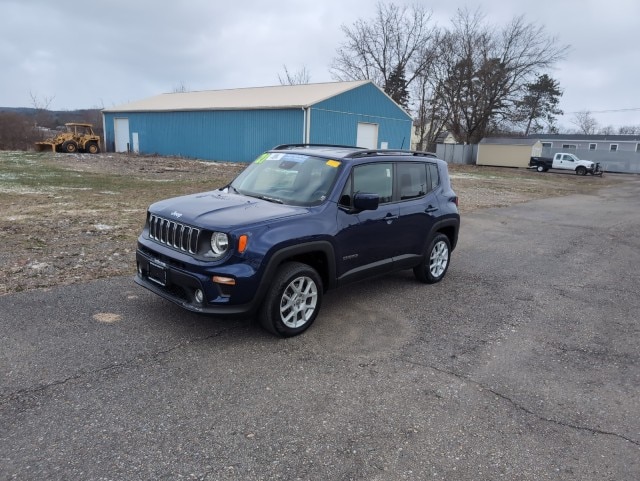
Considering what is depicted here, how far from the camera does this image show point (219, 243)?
159 inches

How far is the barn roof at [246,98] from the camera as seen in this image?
93.4 feet

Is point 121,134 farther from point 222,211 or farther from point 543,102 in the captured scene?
point 543,102

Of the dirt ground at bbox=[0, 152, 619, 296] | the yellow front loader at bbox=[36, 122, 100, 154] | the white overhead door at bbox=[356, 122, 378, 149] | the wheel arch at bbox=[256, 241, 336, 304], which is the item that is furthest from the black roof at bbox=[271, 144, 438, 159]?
the yellow front loader at bbox=[36, 122, 100, 154]

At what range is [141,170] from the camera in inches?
864

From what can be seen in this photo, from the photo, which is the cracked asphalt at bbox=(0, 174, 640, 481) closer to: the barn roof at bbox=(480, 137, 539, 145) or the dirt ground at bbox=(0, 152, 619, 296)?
the dirt ground at bbox=(0, 152, 619, 296)

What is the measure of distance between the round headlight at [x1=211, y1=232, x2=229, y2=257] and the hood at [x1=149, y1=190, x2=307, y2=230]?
0.07 m

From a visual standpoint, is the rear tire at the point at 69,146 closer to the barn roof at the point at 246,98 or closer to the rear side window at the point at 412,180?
the barn roof at the point at 246,98

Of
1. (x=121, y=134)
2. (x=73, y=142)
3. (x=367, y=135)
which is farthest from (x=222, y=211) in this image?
(x=121, y=134)

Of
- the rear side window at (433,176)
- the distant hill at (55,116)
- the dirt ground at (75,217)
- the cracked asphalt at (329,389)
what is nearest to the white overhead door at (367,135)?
the dirt ground at (75,217)

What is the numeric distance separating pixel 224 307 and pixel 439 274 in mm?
3494

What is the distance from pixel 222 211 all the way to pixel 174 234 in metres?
0.49

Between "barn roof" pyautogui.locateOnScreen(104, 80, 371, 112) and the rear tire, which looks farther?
the rear tire

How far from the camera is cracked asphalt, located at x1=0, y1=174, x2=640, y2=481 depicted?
2783mm

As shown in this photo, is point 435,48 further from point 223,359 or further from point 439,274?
point 223,359
